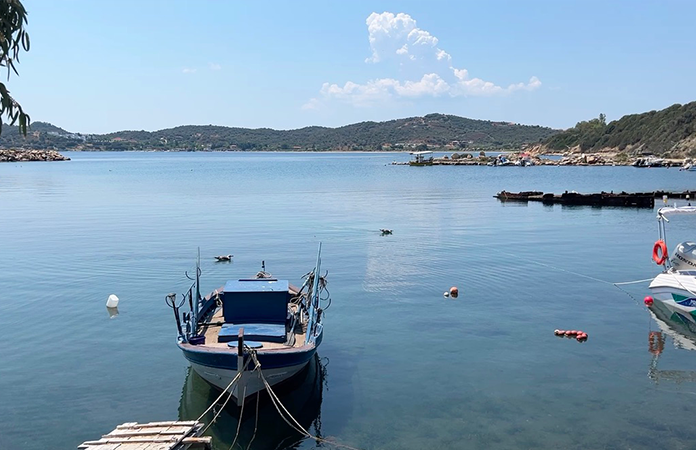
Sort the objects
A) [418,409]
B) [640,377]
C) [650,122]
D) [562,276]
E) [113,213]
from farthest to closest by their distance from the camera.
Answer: [650,122], [113,213], [562,276], [640,377], [418,409]

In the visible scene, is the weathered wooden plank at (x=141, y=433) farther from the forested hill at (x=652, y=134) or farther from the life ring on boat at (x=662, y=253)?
the forested hill at (x=652, y=134)

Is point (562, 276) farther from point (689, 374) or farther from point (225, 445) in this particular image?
point (225, 445)

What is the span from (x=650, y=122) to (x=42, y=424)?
180 meters

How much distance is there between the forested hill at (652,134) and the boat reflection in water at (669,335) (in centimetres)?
12950

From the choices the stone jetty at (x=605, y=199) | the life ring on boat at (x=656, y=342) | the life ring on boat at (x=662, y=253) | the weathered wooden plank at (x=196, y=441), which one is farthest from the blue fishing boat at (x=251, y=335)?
the stone jetty at (x=605, y=199)

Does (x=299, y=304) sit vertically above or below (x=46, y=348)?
above

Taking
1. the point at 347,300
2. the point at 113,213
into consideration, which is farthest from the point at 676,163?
the point at 347,300

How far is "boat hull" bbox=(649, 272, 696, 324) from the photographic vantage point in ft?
72.9

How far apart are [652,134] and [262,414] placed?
557ft

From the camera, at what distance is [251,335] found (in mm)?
15805

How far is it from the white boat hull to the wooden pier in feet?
6.16

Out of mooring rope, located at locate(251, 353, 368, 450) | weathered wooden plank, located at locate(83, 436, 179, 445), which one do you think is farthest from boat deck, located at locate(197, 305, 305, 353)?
weathered wooden plank, located at locate(83, 436, 179, 445)

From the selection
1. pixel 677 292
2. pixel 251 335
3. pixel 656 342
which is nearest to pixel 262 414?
pixel 251 335

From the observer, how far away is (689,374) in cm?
1752
